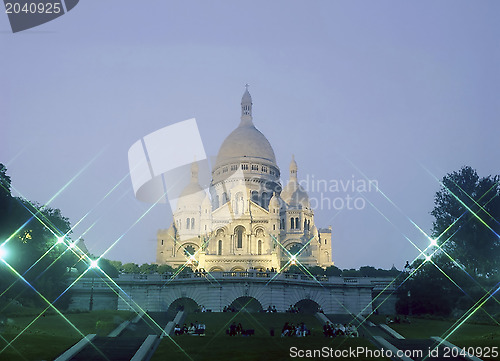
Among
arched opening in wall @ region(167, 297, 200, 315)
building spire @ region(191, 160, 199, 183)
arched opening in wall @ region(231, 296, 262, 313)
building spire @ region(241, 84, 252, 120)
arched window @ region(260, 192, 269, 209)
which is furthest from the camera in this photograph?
building spire @ region(241, 84, 252, 120)

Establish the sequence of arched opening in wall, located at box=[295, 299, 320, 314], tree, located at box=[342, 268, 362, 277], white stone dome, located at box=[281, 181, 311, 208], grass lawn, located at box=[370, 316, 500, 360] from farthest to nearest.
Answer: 1. white stone dome, located at box=[281, 181, 311, 208]
2. tree, located at box=[342, 268, 362, 277]
3. arched opening in wall, located at box=[295, 299, 320, 314]
4. grass lawn, located at box=[370, 316, 500, 360]

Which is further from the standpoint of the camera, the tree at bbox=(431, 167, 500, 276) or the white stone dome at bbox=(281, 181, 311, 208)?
the white stone dome at bbox=(281, 181, 311, 208)

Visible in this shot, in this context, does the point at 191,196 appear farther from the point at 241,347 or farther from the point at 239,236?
the point at 241,347

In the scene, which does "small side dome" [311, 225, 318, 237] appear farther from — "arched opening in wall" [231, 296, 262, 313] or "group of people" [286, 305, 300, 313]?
"group of people" [286, 305, 300, 313]

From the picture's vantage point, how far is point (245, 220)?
101 m

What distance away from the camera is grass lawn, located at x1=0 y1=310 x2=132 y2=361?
2739cm

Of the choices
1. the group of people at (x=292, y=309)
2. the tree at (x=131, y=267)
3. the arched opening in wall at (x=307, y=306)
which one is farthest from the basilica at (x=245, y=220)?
the group of people at (x=292, y=309)

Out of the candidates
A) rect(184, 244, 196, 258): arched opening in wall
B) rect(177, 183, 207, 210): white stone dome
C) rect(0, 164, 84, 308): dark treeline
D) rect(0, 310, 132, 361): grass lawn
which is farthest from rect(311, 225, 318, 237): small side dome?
rect(0, 310, 132, 361): grass lawn

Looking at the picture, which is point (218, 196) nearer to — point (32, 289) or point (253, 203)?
Result: point (253, 203)

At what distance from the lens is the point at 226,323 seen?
4256cm

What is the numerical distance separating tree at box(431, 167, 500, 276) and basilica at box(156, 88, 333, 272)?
3525 centimetres

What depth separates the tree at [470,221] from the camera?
56.6 meters

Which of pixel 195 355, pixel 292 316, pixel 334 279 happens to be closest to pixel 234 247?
pixel 334 279

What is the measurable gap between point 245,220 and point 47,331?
2628 inches
